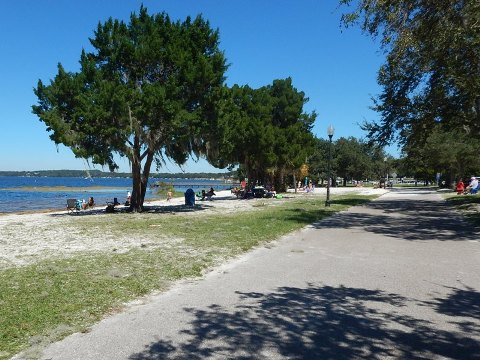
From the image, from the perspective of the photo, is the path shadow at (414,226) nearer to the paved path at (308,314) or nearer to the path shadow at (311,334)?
the paved path at (308,314)

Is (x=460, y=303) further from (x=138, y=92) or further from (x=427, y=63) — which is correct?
(x=138, y=92)

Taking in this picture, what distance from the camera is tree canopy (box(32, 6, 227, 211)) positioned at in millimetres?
19516

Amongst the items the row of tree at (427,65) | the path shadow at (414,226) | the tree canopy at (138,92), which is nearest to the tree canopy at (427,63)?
the row of tree at (427,65)

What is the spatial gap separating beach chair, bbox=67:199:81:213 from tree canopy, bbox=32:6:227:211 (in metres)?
5.08

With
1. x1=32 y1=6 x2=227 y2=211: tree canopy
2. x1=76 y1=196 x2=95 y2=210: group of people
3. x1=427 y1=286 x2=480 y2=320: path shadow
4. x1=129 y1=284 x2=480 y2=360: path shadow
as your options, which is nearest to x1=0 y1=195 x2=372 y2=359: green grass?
x1=129 y1=284 x2=480 y2=360: path shadow

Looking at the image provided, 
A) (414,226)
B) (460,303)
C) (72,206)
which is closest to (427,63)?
(414,226)

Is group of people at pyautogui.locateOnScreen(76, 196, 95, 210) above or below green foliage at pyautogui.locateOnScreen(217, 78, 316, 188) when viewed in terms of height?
below

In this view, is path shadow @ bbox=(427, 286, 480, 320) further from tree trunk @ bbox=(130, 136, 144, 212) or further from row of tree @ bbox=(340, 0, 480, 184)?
tree trunk @ bbox=(130, 136, 144, 212)

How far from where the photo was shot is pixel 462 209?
883 inches

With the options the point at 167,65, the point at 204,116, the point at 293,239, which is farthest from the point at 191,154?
the point at 293,239

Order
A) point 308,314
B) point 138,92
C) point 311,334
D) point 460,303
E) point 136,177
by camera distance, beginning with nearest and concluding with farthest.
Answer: point 311,334 < point 308,314 < point 460,303 < point 138,92 < point 136,177

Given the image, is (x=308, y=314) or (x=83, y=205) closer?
(x=308, y=314)

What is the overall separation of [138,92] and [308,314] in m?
16.7

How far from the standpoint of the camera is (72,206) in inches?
1022
